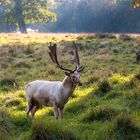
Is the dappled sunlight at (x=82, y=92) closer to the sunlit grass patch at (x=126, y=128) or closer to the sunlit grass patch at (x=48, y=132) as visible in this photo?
the sunlit grass patch at (x=126, y=128)

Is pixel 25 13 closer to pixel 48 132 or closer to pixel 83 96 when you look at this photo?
pixel 83 96

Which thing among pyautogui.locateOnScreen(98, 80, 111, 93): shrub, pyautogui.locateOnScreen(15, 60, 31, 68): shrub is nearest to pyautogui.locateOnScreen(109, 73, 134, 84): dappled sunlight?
pyautogui.locateOnScreen(98, 80, 111, 93): shrub

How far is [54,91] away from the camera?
990 centimetres

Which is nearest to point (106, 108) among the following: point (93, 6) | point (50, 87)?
point (50, 87)

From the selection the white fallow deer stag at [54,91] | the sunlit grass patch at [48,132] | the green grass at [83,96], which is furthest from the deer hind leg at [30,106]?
the sunlit grass patch at [48,132]

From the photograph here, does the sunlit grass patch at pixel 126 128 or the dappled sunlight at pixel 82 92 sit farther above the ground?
the sunlit grass patch at pixel 126 128

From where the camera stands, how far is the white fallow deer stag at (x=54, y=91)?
9.66m

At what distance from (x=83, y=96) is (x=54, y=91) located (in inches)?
122

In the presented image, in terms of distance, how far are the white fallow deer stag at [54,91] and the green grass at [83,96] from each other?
0.39 metres

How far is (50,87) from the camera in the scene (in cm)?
1010

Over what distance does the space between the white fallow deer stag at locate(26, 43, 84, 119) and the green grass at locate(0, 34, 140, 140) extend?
15.2 inches

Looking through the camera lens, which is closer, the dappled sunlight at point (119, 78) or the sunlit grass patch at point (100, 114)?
the sunlit grass patch at point (100, 114)

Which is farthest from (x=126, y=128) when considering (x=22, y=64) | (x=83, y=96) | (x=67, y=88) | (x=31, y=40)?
(x=31, y=40)

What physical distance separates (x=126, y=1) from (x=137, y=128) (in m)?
58.6
